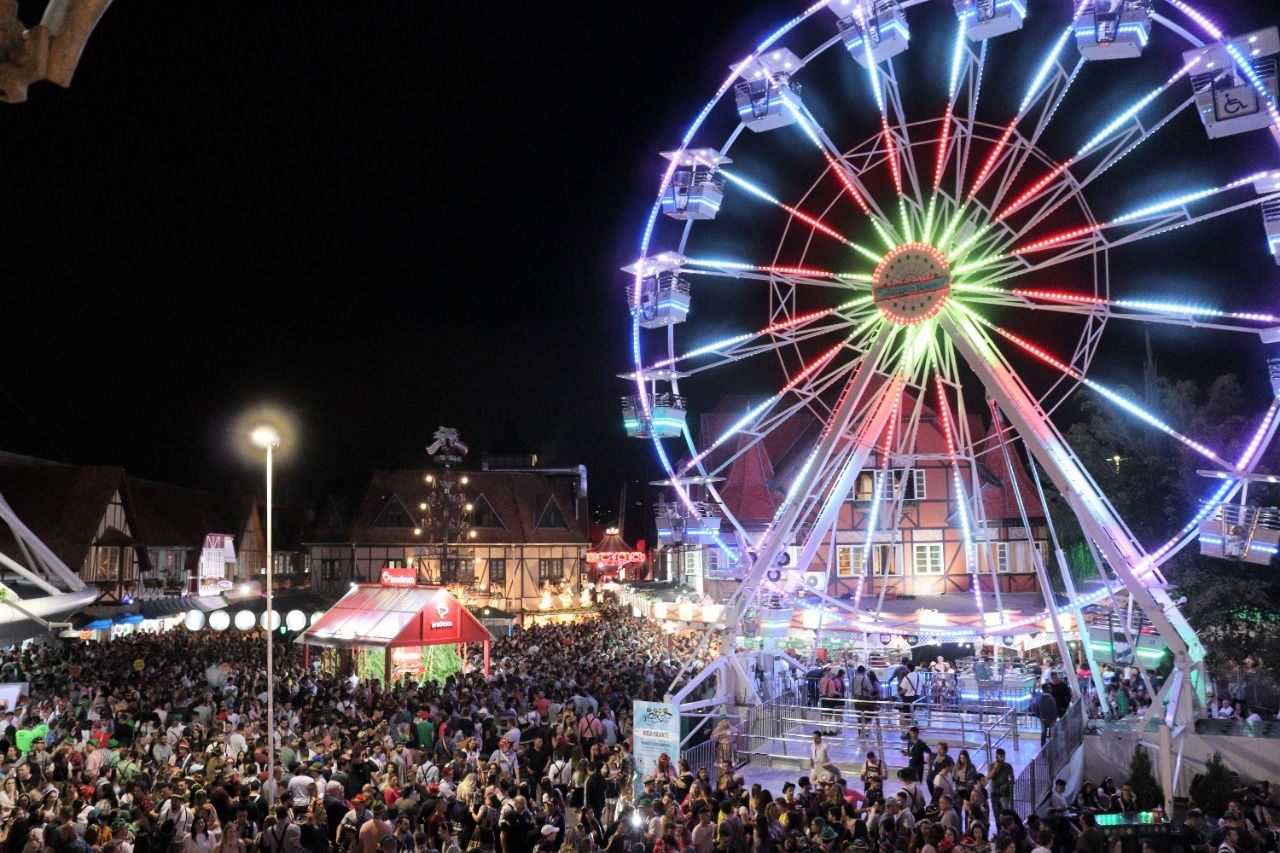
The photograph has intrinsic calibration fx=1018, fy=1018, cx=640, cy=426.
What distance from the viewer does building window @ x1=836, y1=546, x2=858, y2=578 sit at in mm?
38875

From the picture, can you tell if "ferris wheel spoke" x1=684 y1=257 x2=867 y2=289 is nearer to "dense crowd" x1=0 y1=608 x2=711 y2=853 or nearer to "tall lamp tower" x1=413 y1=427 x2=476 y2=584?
"dense crowd" x1=0 y1=608 x2=711 y2=853

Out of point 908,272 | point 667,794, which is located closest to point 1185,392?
point 908,272

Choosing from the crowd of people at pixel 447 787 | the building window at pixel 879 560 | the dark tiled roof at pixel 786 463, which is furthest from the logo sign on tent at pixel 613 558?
the crowd of people at pixel 447 787

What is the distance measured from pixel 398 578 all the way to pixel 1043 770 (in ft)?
62.4

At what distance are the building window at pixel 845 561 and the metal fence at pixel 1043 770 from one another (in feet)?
72.6

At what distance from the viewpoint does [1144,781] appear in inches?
600

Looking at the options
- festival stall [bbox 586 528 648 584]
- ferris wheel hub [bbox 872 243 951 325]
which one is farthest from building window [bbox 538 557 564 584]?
ferris wheel hub [bbox 872 243 951 325]

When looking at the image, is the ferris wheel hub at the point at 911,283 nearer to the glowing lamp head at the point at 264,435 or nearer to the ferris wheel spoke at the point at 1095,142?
the ferris wheel spoke at the point at 1095,142

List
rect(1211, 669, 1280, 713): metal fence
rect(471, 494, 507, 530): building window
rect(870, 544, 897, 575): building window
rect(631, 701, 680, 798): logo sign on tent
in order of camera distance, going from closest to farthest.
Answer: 1. rect(631, 701, 680, 798): logo sign on tent
2. rect(1211, 669, 1280, 713): metal fence
3. rect(870, 544, 897, 575): building window
4. rect(471, 494, 507, 530): building window

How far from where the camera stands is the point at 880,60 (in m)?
18.1

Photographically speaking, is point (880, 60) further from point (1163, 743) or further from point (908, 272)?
point (1163, 743)

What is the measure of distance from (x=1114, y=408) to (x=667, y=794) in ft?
71.0

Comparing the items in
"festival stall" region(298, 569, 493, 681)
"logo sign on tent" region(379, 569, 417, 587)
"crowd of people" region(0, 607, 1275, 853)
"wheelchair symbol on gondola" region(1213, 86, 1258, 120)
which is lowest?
"crowd of people" region(0, 607, 1275, 853)

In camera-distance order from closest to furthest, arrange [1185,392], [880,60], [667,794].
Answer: [667,794] < [880,60] < [1185,392]
